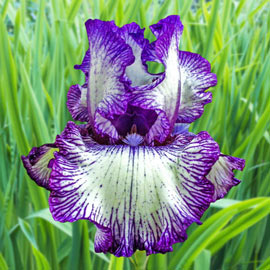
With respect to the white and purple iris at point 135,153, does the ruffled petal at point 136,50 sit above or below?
above

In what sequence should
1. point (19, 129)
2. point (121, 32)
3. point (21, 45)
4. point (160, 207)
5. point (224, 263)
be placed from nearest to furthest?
1. point (160, 207)
2. point (121, 32)
3. point (19, 129)
4. point (224, 263)
5. point (21, 45)

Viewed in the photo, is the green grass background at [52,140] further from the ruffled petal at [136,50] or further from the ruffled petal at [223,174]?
the ruffled petal at [136,50]

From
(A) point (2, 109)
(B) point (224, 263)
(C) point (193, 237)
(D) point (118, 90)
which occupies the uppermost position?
(D) point (118, 90)

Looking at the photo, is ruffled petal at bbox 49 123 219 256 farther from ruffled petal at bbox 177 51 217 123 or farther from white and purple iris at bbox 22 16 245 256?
ruffled petal at bbox 177 51 217 123

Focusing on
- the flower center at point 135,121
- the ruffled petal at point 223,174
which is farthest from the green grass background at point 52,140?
the flower center at point 135,121

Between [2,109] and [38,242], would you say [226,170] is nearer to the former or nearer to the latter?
[38,242]

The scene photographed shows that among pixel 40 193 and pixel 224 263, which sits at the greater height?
pixel 40 193

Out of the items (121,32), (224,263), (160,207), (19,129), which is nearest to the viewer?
(160,207)

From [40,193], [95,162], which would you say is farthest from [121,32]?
[40,193]
